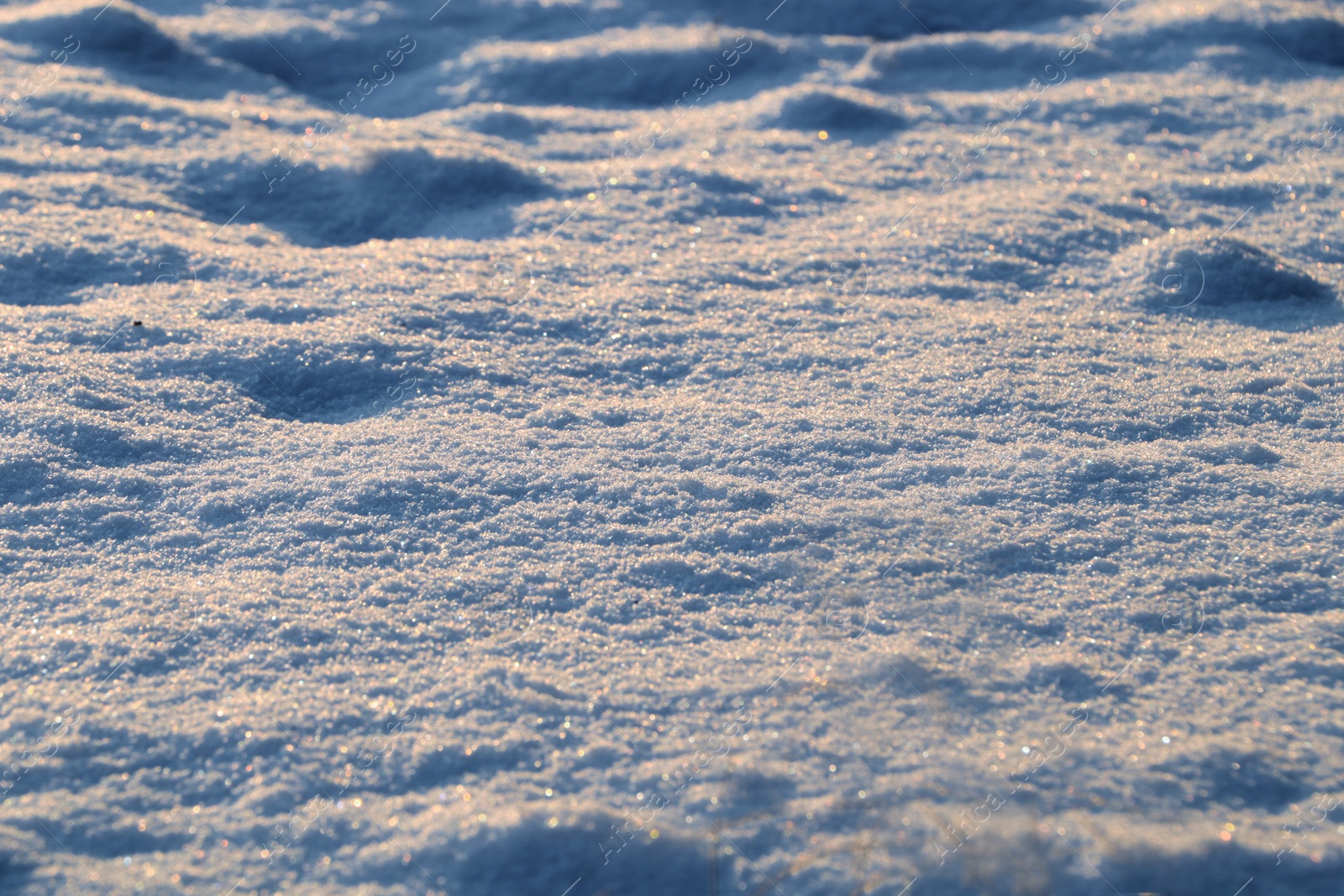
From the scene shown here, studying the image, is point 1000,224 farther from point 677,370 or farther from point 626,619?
point 626,619

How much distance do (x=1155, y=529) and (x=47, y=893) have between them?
52.3 inches

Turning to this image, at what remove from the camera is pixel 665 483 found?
137 centimetres

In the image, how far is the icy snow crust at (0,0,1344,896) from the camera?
97 cm

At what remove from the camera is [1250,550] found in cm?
125

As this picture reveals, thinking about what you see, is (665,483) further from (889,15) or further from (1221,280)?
(889,15)

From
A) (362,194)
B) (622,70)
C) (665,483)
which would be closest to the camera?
(665,483)

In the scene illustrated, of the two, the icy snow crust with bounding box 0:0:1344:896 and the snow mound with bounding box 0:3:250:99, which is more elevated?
the snow mound with bounding box 0:3:250:99

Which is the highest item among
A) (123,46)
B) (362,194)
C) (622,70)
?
(123,46)

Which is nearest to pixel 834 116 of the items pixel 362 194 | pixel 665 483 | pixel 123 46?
pixel 362 194

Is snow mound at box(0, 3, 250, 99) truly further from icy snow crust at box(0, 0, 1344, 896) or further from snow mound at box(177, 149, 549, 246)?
snow mound at box(177, 149, 549, 246)

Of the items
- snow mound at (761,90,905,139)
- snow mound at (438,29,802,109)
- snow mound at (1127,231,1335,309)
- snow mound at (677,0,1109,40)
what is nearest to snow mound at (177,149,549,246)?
snow mound at (438,29,802,109)

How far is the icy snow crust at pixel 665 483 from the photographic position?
3.18 ft

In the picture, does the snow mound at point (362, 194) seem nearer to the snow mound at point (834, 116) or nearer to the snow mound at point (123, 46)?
the snow mound at point (123, 46)

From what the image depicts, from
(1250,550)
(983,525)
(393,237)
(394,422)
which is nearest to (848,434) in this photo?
(983,525)
